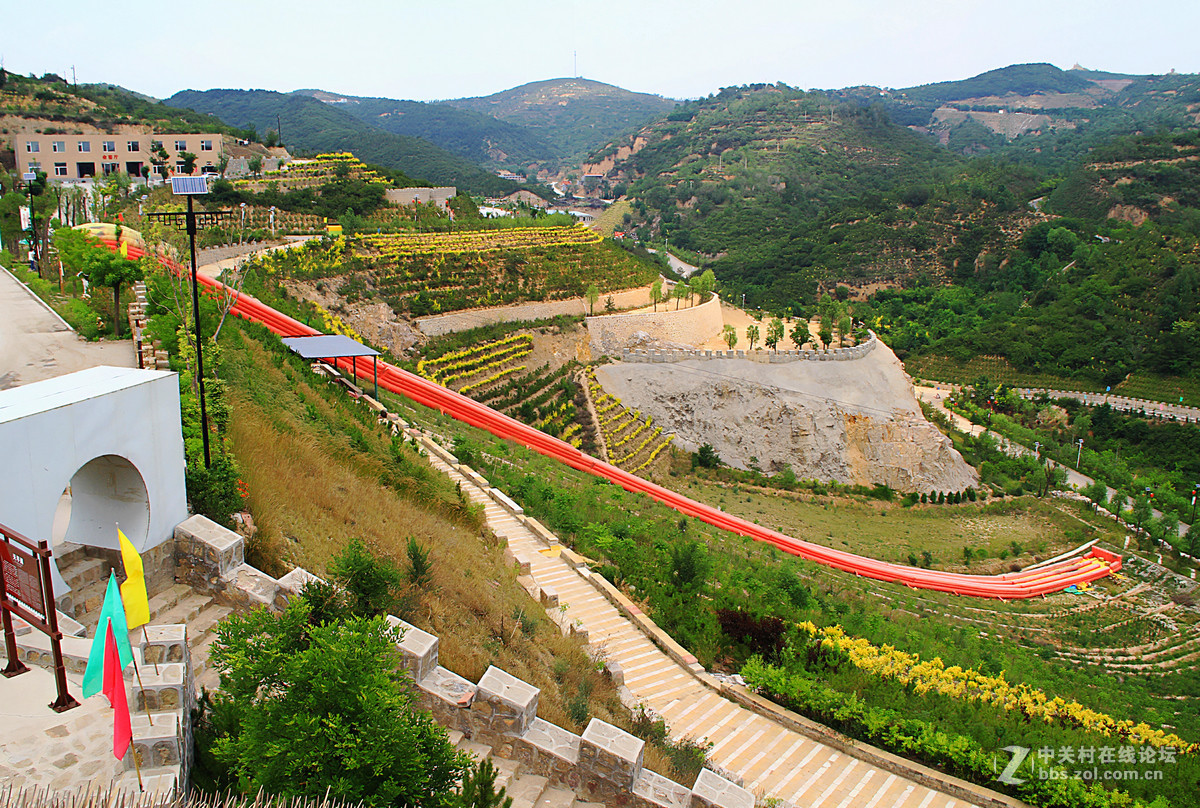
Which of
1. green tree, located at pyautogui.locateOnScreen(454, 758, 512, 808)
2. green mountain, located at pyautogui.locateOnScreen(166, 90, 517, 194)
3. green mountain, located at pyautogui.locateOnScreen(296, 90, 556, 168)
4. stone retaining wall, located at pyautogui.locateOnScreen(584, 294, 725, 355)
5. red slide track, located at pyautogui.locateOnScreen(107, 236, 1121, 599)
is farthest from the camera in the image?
green mountain, located at pyautogui.locateOnScreen(296, 90, 556, 168)

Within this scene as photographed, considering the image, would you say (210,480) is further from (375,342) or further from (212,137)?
(212,137)

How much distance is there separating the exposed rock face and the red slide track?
6.55 metres

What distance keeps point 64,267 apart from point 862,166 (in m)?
97.0

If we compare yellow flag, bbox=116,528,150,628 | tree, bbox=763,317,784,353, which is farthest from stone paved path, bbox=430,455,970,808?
tree, bbox=763,317,784,353

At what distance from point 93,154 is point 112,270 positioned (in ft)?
120

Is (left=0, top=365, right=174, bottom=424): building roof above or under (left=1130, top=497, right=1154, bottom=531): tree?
above

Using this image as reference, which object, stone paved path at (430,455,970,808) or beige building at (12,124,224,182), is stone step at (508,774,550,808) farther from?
beige building at (12,124,224,182)

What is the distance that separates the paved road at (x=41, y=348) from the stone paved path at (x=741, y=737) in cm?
805

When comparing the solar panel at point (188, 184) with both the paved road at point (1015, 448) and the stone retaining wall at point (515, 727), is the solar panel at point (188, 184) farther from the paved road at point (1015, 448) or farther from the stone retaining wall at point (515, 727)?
the paved road at point (1015, 448)

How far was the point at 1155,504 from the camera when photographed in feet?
106

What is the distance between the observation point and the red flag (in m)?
3.99

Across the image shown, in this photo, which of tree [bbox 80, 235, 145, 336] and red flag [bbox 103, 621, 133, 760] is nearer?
red flag [bbox 103, 621, 133, 760]

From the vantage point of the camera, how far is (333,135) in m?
107

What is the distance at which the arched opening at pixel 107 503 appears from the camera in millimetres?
7168
